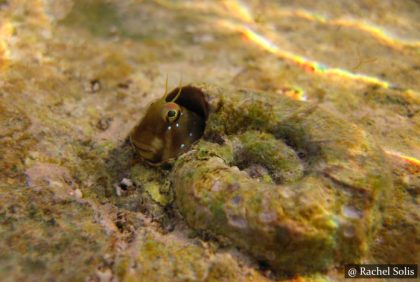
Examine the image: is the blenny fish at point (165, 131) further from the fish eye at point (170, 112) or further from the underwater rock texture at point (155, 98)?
the underwater rock texture at point (155, 98)

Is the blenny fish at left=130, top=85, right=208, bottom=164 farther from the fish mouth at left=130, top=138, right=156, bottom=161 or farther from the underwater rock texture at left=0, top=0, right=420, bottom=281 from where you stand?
the underwater rock texture at left=0, top=0, right=420, bottom=281

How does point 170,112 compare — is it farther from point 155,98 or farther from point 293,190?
point 293,190

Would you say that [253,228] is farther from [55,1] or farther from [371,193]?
[55,1]

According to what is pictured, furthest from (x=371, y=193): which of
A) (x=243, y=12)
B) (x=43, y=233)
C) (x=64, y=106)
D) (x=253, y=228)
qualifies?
(x=243, y=12)

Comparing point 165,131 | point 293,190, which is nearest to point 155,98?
point 165,131

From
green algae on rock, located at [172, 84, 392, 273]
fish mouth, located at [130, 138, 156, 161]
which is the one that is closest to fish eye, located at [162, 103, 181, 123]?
fish mouth, located at [130, 138, 156, 161]

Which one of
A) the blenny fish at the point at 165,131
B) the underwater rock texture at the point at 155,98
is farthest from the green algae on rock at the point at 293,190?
the blenny fish at the point at 165,131
